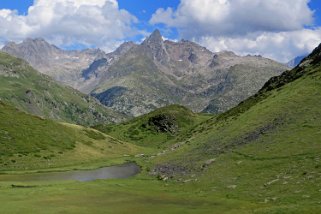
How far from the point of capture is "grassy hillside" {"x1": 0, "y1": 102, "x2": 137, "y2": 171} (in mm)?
144788

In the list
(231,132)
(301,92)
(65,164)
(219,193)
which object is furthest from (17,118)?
(219,193)

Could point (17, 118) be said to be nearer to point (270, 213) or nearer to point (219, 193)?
point (219, 193)

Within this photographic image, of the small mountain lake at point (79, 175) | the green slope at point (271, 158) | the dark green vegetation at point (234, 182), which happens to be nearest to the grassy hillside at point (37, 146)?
the small mountain lake at point (79, 175)

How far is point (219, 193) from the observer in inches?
2726

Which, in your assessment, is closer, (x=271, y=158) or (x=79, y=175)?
(x=271, y=158)

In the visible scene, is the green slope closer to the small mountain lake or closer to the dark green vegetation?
the dark green vegetation

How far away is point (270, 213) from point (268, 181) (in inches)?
886

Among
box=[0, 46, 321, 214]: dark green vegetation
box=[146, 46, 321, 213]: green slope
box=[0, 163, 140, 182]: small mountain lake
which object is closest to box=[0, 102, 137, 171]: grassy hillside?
box=[0, 163, 140, 182]: small mountain lake

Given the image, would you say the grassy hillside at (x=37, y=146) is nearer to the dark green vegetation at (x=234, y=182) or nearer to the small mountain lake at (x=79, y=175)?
the small mountain lake at (x=79, y=175)

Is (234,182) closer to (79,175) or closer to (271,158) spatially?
(271,158)

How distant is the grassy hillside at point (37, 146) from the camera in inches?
5700

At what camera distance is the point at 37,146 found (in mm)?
164000

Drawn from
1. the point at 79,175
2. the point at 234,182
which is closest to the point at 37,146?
the point at 79,175

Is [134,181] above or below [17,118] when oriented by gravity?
below
